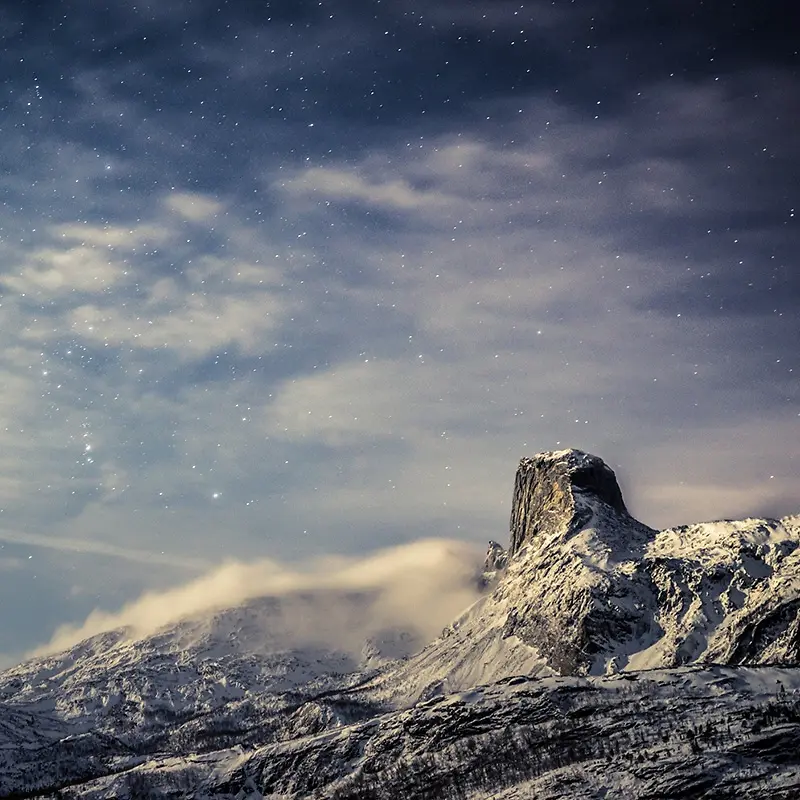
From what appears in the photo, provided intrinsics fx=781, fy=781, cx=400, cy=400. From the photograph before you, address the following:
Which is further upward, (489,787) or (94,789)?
(94,789)

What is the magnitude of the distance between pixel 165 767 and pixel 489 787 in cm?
6069

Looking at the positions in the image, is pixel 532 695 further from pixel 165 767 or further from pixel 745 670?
pixel 165 767

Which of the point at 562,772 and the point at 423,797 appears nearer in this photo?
the point at 562,772

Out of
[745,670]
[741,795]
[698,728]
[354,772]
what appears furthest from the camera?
[354,772]

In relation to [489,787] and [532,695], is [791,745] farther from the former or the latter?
[532,695]

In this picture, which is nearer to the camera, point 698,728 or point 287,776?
point 698,728

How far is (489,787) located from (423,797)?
7.93 m

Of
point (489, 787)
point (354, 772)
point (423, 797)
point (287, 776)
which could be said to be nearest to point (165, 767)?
point (287, 776)

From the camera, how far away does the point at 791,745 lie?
59188 mm

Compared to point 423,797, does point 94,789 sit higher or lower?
higher

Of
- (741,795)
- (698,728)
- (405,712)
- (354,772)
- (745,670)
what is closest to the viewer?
(741,795)

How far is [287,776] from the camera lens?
340 feet

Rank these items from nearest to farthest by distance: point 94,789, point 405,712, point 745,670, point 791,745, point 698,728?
point 791,745 < point 698,728 < point 745,670 < point 405,712 < point 94,789

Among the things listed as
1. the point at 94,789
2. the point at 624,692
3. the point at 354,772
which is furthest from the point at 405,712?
the point at 94,789
